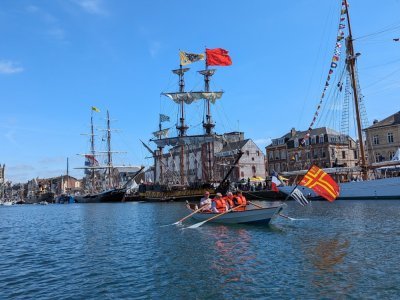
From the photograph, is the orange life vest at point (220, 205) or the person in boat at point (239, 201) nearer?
the person in boat at point (239, 201)

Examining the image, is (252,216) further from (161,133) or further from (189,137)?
(161,133)

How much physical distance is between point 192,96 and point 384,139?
147 ft

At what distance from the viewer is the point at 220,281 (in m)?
15.7

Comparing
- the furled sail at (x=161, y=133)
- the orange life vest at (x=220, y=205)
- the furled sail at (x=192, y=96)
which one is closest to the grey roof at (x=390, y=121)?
the furled sail at (x=192, y=96)

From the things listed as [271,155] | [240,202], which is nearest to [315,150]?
[271,155]

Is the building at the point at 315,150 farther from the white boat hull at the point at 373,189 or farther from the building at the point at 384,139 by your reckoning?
the white boat hull at the point at 373,189

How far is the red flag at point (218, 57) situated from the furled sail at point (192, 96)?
13374mm

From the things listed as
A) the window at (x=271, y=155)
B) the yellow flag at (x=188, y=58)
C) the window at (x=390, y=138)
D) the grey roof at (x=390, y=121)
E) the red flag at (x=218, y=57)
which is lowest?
the window at (x=390, y=138)

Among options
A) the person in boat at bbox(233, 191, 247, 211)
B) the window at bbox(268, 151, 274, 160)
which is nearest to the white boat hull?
the person in boat at bbox(233, 191, 247, 211)

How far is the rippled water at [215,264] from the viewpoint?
14539mm

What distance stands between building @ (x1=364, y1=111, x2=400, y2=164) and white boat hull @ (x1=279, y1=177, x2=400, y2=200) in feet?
66.1

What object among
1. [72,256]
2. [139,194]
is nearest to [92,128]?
[139,194]

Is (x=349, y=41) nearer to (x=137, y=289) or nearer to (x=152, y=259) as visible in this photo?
(x=152, y=259)

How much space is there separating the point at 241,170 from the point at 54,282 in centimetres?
10745
